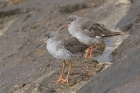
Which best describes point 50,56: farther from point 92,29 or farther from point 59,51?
point 59,51

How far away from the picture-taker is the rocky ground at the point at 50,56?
706 cm

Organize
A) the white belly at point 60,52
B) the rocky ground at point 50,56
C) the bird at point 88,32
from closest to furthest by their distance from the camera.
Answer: the rocky ground at point 50,56 → the white belly at point 60,52 → the bird at point 88,32

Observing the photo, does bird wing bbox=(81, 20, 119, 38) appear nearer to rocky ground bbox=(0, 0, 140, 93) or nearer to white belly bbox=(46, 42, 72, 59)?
rocky ground bbox=(0, 0, 140, 93)

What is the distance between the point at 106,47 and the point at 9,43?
404cm

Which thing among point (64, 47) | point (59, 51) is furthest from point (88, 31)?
point (59, 51)

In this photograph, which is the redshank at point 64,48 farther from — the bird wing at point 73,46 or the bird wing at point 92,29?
the bird wing at point 92,29

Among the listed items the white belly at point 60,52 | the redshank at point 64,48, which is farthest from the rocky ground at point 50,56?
the white belly at point 60,52

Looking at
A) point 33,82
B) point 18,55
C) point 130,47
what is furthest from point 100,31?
point 18,55

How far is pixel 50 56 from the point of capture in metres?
10.0

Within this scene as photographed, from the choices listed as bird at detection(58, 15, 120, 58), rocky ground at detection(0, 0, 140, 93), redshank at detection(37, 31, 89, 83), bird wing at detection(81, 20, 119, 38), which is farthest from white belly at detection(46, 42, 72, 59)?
bird wing at detection(81, 20, 119, 38)

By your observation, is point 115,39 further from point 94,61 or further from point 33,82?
point 33,82

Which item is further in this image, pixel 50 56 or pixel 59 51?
pixel 50 56

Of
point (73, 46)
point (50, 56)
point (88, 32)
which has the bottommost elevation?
point (50, 56)

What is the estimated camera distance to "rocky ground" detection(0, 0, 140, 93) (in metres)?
7.06
